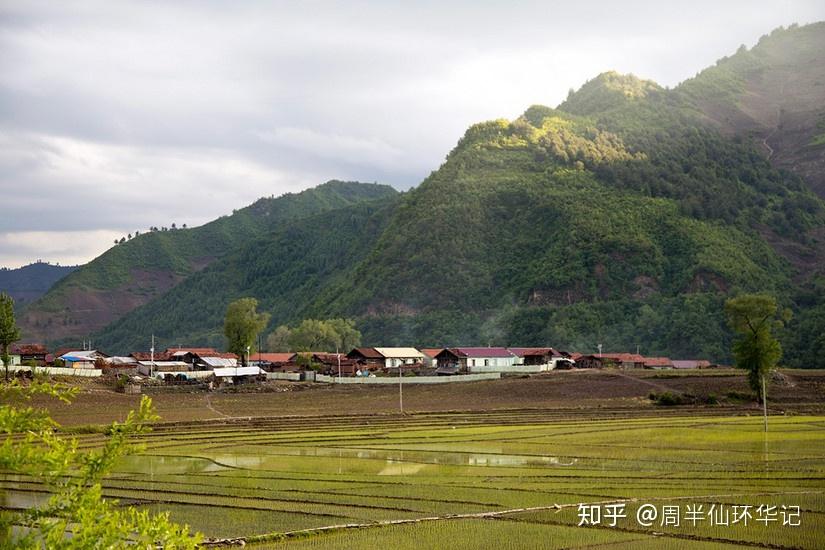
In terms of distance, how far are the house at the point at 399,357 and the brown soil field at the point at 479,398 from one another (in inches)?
789

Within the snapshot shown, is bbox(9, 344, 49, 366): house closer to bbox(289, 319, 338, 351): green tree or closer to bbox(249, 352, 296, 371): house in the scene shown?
bbox(249, 352, 296, 371): house

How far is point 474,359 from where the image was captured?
120438 mm

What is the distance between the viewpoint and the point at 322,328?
5758 inches

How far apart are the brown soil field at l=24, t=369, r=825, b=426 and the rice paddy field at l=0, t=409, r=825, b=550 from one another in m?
14.9

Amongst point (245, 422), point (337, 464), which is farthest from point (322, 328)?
point (337, 464)

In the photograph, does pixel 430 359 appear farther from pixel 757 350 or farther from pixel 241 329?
pixel 757 350

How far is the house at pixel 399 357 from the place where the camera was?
124 m

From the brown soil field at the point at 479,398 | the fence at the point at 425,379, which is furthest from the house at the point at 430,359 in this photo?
the brown soil field at the point at 479,398

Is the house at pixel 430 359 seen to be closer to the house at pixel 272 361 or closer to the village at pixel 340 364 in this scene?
the village at pixel 340 364

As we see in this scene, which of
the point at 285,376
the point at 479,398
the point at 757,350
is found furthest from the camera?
the point at 285,376

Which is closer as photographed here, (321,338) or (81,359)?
(81,359)

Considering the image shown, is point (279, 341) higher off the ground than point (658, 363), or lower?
higher

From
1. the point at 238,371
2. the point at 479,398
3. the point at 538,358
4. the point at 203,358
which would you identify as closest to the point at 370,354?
the point at 238,371

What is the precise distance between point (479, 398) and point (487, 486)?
53.4 metres
